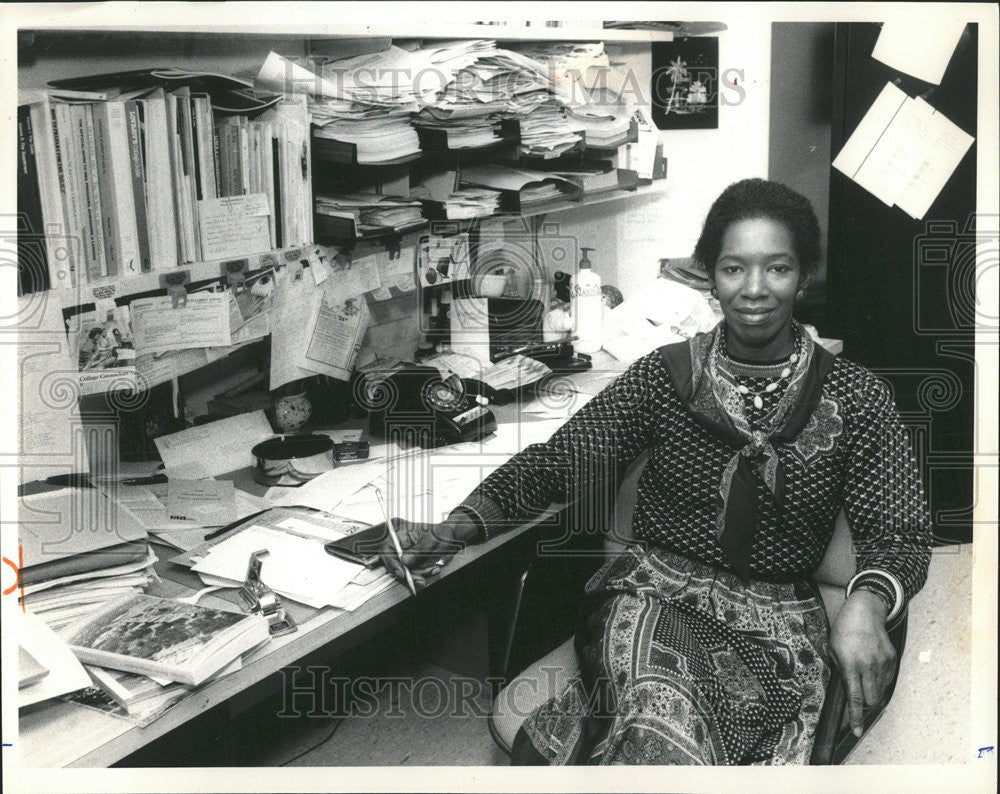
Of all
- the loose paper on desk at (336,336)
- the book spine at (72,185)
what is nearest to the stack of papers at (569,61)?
the loose paper on desk at (336,336)

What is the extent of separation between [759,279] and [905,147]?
1369 millimetres

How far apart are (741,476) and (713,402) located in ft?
0.44

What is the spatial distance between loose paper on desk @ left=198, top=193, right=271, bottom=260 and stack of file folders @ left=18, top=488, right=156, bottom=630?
18.8 inches

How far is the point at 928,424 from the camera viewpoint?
3.05 m

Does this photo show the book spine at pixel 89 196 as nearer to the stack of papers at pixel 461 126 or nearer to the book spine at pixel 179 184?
the book spine at pixel 179 184

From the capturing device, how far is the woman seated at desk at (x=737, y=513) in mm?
1429

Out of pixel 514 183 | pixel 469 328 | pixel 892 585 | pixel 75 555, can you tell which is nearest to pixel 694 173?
pixel 514 183

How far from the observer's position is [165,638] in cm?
121

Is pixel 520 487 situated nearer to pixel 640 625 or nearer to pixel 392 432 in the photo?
pixel 640 625

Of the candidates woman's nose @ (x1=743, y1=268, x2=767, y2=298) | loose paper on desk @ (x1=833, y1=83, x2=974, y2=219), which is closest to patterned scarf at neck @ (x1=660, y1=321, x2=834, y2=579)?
woman's nose @ (x1=743, y1=268, x2=767, y2=298)

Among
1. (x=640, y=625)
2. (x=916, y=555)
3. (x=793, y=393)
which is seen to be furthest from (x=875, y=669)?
(x=793, y=393)

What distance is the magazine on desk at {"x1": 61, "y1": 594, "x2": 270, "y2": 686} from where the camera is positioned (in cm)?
117

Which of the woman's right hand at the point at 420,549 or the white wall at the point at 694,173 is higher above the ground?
the white wall at the point at 694,173

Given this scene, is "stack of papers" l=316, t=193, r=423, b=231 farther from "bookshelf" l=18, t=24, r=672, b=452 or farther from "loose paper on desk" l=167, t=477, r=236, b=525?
"loose paper on desk" l=167, t=477, r=236, b=525
